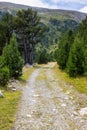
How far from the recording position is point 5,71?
33906 mm

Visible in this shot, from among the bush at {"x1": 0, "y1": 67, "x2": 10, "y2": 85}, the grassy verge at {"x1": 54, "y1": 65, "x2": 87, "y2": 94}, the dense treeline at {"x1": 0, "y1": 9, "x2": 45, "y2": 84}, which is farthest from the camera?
the dense treeline at {"x1": 0, "y1": 9, "x2": 45, "y2": 84}

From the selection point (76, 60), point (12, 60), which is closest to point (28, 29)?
point (76, 60)

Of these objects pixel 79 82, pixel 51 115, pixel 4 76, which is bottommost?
pixel 79 82

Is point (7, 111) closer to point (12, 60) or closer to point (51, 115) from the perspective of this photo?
point (51, 115)

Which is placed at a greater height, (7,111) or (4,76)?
(7,111)

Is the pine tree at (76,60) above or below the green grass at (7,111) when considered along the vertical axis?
below

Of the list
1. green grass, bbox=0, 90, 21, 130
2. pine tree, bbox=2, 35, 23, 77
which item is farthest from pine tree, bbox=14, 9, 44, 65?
green grass, bbox=0, 90, 21, 130

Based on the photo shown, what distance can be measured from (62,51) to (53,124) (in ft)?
153

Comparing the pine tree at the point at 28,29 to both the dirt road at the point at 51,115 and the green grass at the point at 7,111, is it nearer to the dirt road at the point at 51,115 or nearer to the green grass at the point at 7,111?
the green grass at the point at 7,111

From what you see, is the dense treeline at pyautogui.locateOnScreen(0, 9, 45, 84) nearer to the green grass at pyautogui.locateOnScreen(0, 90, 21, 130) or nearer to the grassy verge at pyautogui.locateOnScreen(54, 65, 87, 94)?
the grassy verge at pyautogui.locateOnScreen(54, 65, 87, 94)

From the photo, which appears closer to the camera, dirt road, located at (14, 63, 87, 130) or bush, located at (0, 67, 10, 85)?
dirt road, located at (14, 63, 87, 130)

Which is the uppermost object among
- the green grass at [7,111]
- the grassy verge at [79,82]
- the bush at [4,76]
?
the green grass at [7,111]

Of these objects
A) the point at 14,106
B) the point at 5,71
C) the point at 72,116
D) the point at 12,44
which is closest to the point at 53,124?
the point at 72,116

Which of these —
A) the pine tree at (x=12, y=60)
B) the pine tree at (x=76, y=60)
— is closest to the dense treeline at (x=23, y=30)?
the pine tree at (x=12, y=60)
